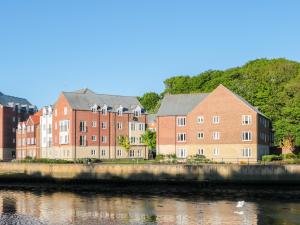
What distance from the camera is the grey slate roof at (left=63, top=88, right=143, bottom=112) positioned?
114 meters

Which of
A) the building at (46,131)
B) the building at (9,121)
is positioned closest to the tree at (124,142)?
the building at (46,131)

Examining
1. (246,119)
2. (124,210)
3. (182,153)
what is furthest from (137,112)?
(124,210)

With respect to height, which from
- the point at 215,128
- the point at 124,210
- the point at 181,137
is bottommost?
the point at 124,210

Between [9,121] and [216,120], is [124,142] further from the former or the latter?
[9,121]

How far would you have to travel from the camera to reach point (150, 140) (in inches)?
4513

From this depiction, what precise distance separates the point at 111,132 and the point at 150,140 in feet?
30.5

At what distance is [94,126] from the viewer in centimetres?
11494

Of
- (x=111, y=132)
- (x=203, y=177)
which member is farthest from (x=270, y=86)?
(x=203, y=177)

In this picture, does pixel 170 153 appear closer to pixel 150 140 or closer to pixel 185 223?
pixel 150 140

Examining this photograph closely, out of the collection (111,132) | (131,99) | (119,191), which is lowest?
(119,191)

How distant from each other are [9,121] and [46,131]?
107 ft

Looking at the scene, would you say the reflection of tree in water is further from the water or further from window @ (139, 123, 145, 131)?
window @ (139, 123, 145, 131)

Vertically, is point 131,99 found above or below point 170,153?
above

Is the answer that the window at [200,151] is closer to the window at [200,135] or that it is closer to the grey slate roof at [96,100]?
the window at [200,135]
